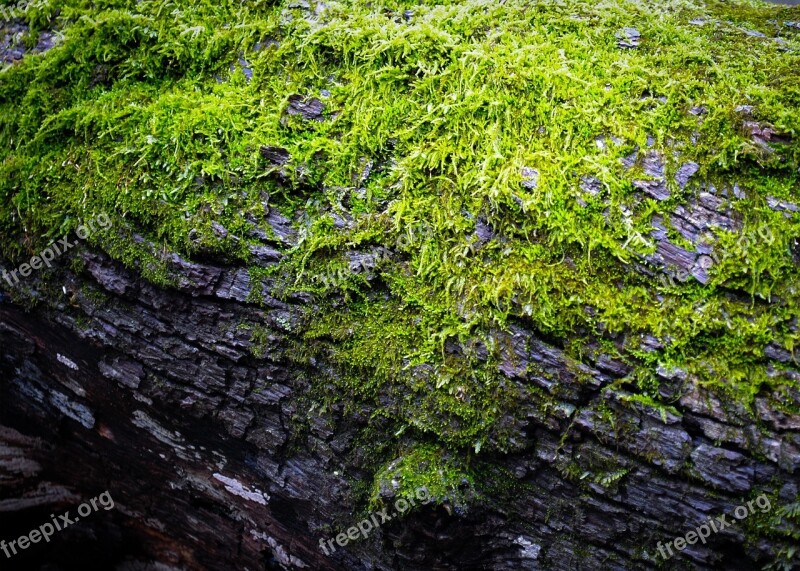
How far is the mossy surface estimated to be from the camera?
2029 millimetres

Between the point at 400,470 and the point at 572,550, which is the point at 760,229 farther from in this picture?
the point at 400,470

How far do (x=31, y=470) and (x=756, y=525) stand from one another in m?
3.82

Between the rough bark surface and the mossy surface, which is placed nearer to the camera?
the rough bark surface

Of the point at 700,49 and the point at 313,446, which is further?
the point at 700,49

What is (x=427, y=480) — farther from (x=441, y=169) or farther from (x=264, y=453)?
(x=441, y=169)

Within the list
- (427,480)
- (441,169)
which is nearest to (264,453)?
(427,480)

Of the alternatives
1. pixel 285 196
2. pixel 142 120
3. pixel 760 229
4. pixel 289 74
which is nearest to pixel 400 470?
pixel 285 196

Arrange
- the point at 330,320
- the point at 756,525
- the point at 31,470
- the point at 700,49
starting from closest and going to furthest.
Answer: the point at 756,525
the point at 330,320
the point at 700,49
the point at 31,470

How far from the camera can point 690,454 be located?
6.17ft

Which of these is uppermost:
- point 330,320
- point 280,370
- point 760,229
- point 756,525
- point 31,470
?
point 760,229

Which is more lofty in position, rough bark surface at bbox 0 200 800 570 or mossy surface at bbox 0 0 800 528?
mossy surface at bbox 0 0 800 528

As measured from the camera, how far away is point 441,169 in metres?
2.27

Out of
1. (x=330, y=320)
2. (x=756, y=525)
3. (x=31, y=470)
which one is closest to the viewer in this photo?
(x=756, y=525)

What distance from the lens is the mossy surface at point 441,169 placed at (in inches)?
79.9
